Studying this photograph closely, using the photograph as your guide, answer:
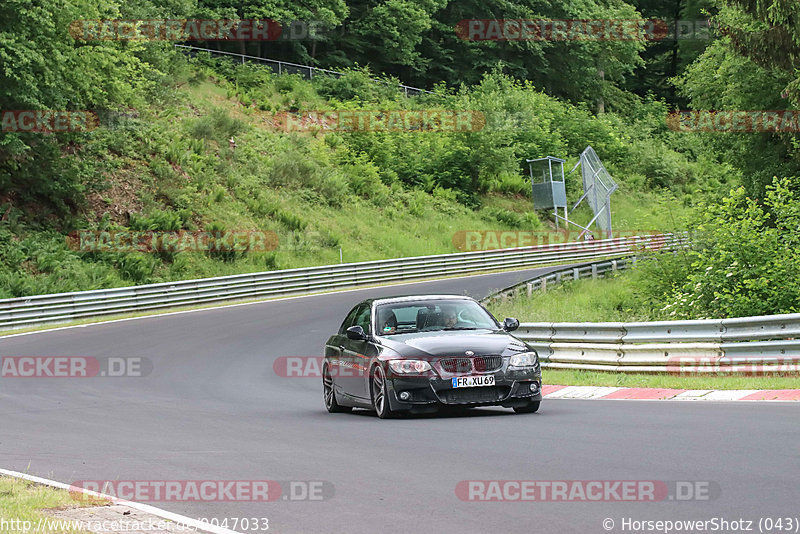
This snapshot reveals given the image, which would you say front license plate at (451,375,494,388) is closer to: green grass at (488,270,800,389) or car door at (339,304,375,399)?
car door at (339,304,375,399)

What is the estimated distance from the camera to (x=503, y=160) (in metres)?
60.1

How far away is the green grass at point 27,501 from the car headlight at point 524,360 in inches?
222

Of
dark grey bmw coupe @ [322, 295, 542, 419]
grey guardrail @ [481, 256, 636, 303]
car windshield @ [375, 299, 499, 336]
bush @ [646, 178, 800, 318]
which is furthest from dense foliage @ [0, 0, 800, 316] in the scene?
dark grey bmw coupe @ [322, 295, 542, 419]

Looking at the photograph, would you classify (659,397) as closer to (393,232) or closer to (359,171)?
(393,232)

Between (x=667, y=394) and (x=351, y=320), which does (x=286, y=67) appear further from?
(x=667, y=394)

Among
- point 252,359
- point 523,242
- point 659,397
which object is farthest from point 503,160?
point 659,397

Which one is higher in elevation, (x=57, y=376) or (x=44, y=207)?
(x=44, y=207)

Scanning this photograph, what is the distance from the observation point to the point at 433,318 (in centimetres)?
1308

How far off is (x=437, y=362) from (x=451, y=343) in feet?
1.12

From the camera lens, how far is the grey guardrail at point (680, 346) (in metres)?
14.6

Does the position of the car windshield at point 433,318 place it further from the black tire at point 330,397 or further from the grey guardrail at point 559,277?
the grey guardrail at point 559,277

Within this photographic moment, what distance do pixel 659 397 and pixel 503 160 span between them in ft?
154

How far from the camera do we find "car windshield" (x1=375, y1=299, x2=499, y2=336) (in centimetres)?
1298

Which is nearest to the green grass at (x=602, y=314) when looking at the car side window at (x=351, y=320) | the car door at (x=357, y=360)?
the car side window at (x=351, y=320)
